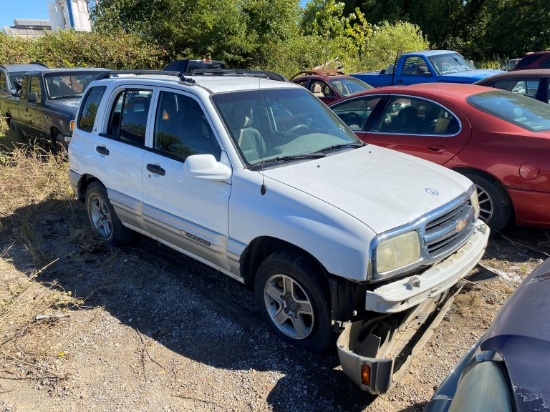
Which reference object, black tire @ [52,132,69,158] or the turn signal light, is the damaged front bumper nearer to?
the turn signal light

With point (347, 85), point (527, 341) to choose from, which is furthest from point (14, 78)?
point (527, 341)

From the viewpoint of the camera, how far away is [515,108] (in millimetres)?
5270

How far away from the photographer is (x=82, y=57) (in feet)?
59.5

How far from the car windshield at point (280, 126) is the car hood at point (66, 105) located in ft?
17.9

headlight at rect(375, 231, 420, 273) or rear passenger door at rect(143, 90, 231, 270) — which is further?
rear passenger door at rect(143, 90, 231, 270)

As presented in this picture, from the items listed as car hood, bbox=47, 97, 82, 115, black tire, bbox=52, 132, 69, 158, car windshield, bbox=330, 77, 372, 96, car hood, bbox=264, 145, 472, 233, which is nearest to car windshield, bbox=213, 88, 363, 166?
car hood, bbox=264, 145, 472, 233

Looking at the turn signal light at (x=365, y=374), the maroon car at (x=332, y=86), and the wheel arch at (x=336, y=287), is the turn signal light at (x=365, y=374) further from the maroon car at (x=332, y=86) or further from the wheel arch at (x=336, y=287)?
the maroon car at (x=332, y=86)

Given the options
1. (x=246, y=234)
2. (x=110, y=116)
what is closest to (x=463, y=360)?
(x=246, y=234)

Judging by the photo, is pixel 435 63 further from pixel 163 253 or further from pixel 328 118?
pixel 163 253

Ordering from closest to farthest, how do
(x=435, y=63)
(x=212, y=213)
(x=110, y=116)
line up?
(x=212, y=213) < (x=110, y=116) < (x=435, y=63)

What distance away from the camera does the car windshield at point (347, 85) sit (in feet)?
36.2

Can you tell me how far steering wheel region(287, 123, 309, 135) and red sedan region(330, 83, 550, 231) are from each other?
5.97ft

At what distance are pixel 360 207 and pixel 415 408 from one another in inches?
50.1

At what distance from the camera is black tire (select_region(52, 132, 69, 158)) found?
8120 mm
